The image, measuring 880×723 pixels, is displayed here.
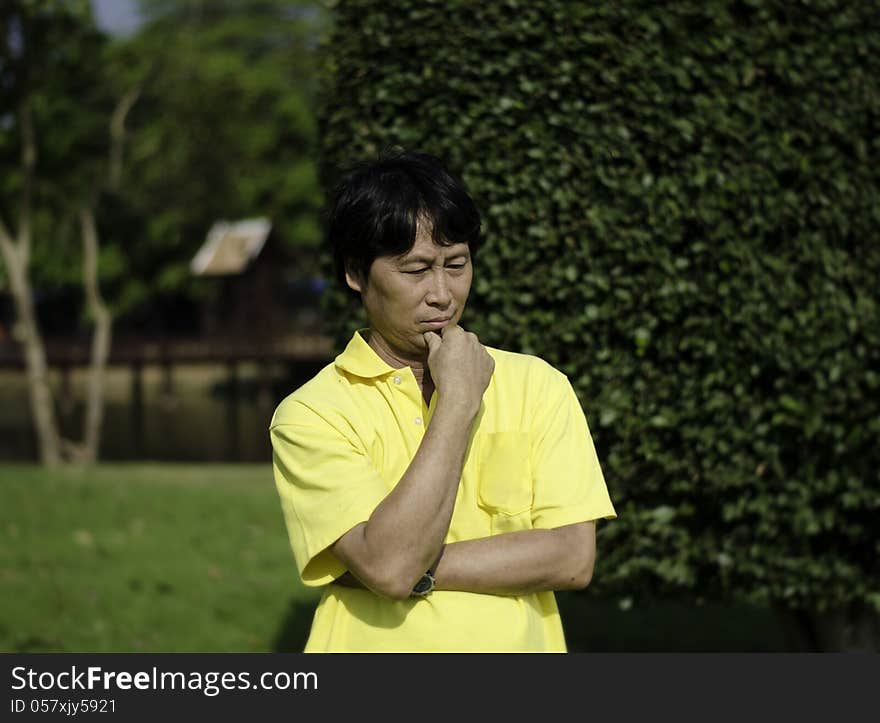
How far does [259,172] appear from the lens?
130ft

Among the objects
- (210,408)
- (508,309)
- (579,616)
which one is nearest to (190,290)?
(210,408)

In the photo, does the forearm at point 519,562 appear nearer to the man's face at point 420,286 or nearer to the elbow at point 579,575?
the elbow at point 579,575

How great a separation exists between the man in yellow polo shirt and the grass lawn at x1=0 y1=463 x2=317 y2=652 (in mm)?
4111

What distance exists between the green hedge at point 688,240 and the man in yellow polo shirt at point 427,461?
181 cm

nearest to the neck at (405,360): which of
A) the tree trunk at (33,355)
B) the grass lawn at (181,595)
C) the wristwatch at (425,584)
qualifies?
the wristwatch at (425,584)

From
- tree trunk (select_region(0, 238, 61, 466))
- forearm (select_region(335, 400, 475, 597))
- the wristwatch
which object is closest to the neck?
forearm (select_region(335, 400, 475, 597))

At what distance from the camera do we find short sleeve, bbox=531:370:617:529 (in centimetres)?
249

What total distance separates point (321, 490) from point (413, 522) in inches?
10.5

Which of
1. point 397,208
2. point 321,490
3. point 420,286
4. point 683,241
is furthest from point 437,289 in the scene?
point 683,241

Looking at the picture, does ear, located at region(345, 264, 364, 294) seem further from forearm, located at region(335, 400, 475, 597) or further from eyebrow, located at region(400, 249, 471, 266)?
forearm, located at region(335, 400, 475, 597)

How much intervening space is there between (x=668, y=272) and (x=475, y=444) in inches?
81.3

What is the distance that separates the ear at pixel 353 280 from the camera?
8.69ft

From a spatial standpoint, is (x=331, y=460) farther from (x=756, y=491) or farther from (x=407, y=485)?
(x=756, y=491)

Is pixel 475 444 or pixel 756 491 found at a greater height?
pixel 475 444
